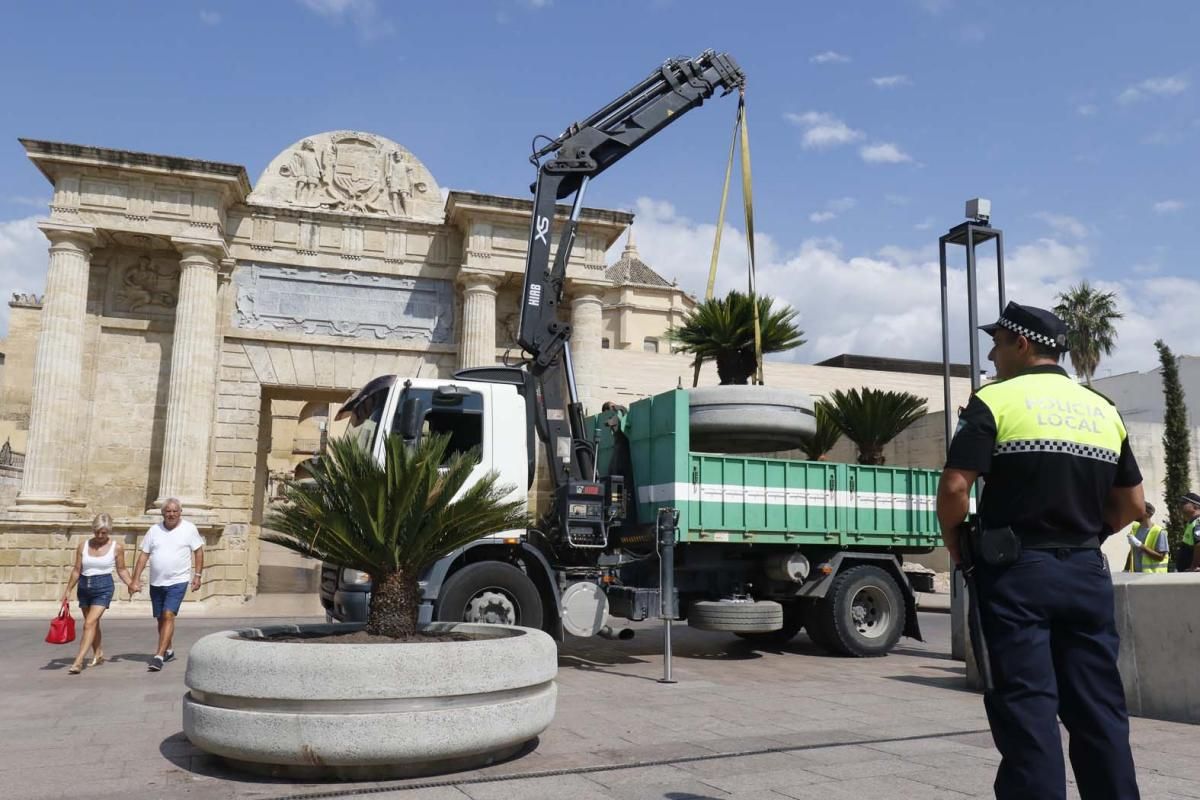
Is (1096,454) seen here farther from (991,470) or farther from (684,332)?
(684,332)

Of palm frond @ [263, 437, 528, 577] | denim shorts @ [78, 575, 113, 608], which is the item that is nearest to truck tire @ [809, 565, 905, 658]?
palm frond @ [263, 437, 528, 577]

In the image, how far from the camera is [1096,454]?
3309 millimetres

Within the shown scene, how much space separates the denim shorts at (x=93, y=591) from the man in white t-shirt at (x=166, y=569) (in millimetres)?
311

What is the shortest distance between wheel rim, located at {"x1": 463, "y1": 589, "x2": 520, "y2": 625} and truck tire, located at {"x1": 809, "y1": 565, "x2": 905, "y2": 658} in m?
3.87

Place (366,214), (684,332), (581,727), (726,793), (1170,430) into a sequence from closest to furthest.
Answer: (726,793) → (581,727) → (684,332) → (366,214) → (1170,430)

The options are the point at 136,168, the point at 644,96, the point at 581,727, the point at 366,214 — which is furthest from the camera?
the point at 366,214

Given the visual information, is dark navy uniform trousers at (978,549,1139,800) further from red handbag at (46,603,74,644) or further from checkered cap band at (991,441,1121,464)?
red handbag at (46,603,74,644)

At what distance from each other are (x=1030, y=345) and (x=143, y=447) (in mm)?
18517

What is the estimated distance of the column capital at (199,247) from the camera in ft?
59.9

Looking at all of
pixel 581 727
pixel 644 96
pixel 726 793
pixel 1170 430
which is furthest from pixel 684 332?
pixel 1170 430

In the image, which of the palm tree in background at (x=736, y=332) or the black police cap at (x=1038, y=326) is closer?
the black police cap at (x=1038, y=326)

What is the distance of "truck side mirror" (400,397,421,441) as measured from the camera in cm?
884

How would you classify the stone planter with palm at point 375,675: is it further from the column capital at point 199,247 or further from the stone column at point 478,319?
the column capital at point 199,247

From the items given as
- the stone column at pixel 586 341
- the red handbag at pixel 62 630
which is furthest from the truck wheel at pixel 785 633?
the stone column at pixel 586 341
